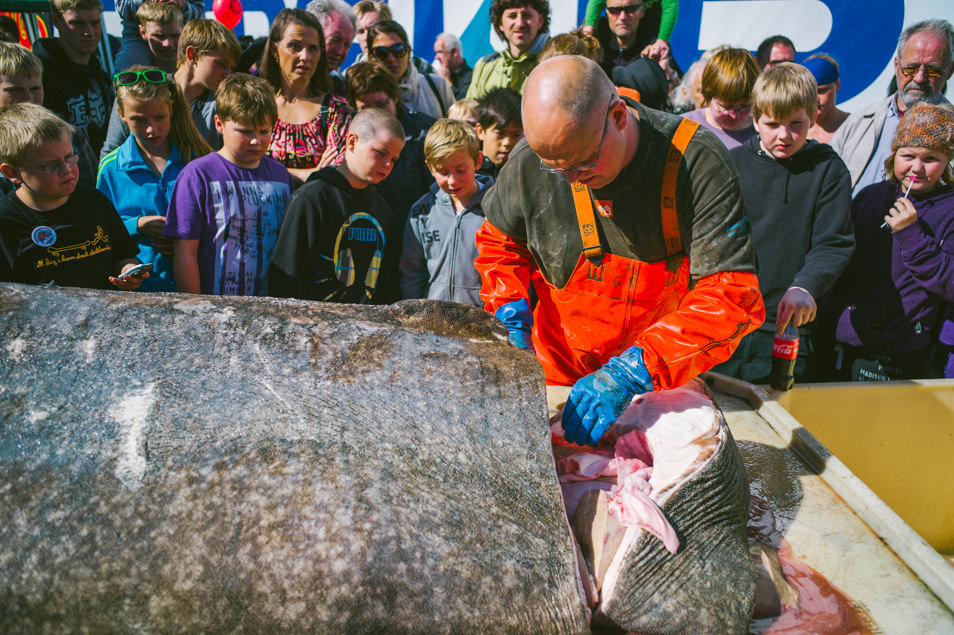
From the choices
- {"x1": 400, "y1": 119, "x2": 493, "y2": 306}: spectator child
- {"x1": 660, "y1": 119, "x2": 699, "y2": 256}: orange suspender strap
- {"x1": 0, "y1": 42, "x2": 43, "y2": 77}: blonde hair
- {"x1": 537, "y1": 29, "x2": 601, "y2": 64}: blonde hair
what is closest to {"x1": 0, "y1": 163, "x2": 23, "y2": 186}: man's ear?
{"x1": 0, "y1": 42, "x2": 43, "y2": 77}: blonde hair

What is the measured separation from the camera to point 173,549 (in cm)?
133

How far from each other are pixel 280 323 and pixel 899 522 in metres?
1.88

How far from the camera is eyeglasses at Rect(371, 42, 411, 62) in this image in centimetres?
430

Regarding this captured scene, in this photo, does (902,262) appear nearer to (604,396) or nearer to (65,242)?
(604,396)

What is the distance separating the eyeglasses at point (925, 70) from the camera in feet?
13.1

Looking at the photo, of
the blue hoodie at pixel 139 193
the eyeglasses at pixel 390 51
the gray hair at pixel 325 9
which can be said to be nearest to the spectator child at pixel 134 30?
the gray hair at pixel 325 9

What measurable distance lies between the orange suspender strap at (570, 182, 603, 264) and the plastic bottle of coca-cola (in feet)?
3.47

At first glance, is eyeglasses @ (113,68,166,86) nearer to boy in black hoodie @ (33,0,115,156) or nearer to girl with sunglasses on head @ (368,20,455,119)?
boy in black hoodie @ (33,0,115,156)

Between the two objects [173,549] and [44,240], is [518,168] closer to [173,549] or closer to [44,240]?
[173,549]

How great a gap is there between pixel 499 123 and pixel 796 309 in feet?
6.03

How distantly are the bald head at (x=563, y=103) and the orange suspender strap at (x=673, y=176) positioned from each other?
30 centimetres

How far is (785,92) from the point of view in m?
3.12

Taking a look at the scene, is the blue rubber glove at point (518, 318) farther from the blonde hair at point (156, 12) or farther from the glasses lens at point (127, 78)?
the blonde hair at point (156, 12)

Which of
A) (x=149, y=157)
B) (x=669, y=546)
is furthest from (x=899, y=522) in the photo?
(x=149, y=157)
